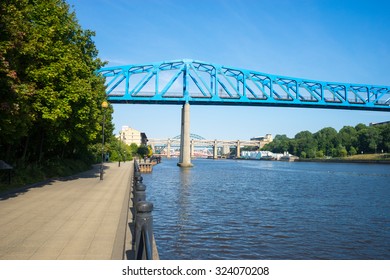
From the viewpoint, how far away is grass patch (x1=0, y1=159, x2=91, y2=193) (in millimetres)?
19388

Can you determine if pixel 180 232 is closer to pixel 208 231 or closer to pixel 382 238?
pixel 208 231

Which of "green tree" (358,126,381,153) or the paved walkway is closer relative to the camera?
the paved walkway

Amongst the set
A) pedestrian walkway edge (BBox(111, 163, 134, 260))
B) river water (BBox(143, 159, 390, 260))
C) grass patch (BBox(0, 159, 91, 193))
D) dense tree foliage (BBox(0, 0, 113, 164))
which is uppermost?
dense tree foliage (BBox(0, 0, 113, 164))

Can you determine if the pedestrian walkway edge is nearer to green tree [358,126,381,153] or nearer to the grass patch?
the grass patch

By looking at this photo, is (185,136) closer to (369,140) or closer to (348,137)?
(369,140)

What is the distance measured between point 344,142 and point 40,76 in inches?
6233

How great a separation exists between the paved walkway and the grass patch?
9.03 feet

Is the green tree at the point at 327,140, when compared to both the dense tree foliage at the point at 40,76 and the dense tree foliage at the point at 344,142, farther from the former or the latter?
the dense tree foliage at the point at 40,76

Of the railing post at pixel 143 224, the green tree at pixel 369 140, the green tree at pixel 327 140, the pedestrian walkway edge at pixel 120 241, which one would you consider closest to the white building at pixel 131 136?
the green tree at pixel 327 140

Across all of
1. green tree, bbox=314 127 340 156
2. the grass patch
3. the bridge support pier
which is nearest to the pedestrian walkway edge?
the grass patch

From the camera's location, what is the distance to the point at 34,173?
922 inches

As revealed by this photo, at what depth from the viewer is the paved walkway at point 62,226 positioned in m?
7.93

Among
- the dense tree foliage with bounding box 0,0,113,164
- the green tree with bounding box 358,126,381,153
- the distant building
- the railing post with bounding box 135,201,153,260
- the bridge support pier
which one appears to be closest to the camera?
the railing post with bounding box 135,201,153,260
